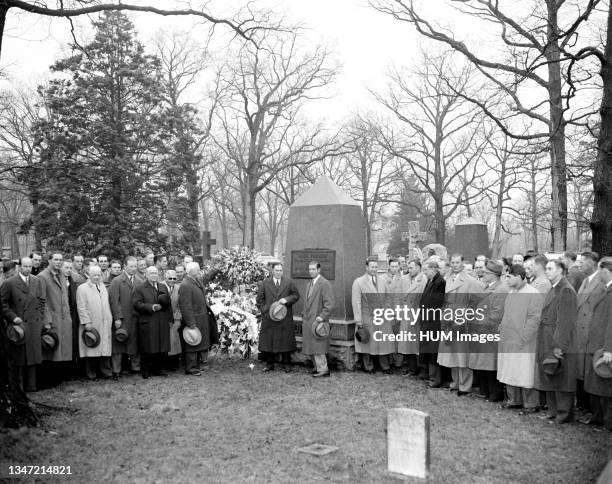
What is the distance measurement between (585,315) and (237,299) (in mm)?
6846

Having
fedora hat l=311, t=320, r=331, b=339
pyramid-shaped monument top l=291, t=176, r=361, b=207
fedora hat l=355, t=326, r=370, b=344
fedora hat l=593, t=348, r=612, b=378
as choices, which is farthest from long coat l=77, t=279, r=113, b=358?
fedora hat l=593, t=348, r=612, b=378

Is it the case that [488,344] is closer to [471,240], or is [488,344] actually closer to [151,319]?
[151,319]

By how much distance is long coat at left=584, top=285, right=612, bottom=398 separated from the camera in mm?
6367

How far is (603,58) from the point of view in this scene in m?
10.1

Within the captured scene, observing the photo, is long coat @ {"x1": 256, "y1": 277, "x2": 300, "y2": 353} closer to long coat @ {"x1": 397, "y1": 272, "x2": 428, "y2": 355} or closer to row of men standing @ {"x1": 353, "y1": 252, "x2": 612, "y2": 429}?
row of men standing @ {"x1": 353, "y1": 252, "x2": 612, "y2": 429}

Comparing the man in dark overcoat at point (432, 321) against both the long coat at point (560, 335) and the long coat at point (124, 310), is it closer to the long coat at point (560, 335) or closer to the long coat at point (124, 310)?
the long coat at point (560, 335)

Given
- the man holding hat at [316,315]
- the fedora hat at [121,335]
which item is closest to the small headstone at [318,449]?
the man holding hat at [316,315]

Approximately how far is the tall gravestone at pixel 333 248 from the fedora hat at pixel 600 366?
4362 millimetres

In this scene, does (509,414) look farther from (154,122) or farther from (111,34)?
(111,34)

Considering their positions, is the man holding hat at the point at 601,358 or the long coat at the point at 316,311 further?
the long coat at the point at 316,311

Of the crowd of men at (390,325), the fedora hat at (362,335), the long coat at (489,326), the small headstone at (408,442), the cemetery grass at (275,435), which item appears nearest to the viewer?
the small headstone at (408,442)

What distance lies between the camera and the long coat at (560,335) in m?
6.72

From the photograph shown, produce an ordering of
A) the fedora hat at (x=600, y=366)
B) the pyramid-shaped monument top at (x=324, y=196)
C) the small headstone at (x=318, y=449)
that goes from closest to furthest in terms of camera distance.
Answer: the small headstone at (x=318, y=449) < the fedora hat at (x=600, y=366) < the pyramid-shaped monument top at (x=324, y=196)

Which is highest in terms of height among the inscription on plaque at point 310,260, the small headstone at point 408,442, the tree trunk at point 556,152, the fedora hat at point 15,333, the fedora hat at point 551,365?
the tree trunk at point 556,152
